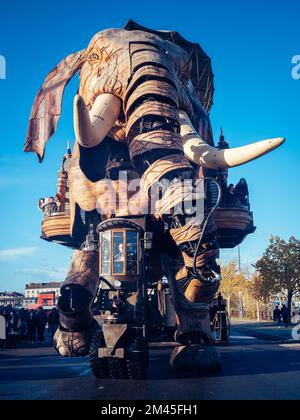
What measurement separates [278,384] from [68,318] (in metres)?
5.29

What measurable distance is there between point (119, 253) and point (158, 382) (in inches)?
113

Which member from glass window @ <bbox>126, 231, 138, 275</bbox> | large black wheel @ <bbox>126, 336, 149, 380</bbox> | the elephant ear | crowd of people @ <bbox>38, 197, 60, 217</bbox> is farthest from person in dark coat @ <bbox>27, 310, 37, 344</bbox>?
large black wheel @ <bbox>126, 336, 149, 380</bbox>

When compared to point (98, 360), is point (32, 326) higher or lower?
higher

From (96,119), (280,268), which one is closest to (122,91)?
(96,119)

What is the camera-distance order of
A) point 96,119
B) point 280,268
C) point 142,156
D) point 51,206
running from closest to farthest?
point 142,156, point 96,119, point 51,206, point 280,268

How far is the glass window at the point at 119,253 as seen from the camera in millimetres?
11109

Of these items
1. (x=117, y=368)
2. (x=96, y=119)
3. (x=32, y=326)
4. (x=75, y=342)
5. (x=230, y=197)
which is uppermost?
(x=96, y=119)

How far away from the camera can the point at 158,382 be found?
9.66m

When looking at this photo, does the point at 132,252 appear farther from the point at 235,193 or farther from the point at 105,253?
the point at 235,193

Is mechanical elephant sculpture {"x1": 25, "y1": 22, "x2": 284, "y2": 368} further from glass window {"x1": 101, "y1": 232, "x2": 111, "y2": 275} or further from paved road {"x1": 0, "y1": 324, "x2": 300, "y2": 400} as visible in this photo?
glass window {"x1": 101, "y1": 232, "x2": 111, "y2": 275}

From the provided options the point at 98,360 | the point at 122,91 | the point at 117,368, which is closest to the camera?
the point at 117,368

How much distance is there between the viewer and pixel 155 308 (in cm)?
1432

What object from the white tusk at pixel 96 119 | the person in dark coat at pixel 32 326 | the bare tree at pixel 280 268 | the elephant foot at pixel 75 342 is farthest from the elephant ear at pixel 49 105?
the bare tree at pixel 280 268

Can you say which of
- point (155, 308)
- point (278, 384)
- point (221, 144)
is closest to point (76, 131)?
point (155, 308)
